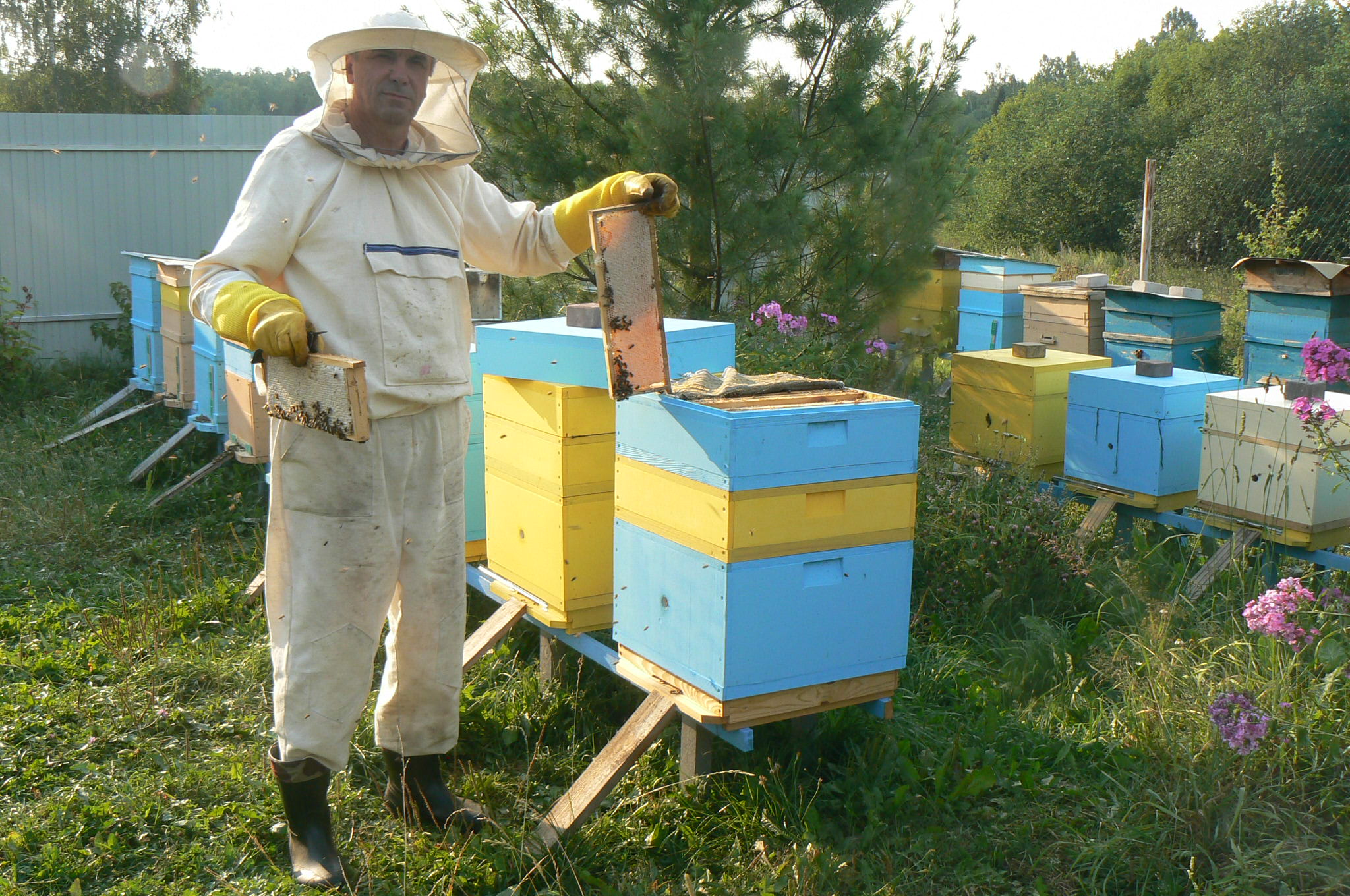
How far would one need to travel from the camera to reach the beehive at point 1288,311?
21.2 ft

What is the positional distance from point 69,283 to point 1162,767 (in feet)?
34.0

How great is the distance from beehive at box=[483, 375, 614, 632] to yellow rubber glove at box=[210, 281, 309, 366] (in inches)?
41.9

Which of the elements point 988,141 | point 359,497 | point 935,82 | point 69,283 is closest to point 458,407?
point 359,497

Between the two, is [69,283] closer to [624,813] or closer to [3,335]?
[3,335]

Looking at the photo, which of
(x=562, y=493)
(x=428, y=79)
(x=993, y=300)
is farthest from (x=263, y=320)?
(x=993, y=300)

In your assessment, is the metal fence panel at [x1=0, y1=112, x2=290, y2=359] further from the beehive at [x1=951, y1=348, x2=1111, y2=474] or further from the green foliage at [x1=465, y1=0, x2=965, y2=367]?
the beehive at [x1=951, y1=348, x2=1111, y2=474]

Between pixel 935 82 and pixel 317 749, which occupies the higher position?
pixel 935 82

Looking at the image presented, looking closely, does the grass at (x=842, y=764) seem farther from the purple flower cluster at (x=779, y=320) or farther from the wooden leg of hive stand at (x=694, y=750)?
the purple flower cluster at (x=779, y=320)

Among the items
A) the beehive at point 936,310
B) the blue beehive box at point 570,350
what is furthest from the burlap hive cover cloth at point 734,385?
the beehive at point 936,310

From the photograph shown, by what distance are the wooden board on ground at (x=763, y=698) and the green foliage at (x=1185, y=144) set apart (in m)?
14.1

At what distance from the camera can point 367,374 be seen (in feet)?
9.21

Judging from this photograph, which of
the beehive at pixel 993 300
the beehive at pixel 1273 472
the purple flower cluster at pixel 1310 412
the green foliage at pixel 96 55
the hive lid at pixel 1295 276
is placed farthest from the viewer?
the green foliage at pixel 96 55

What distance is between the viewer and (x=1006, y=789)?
3242 millimetres

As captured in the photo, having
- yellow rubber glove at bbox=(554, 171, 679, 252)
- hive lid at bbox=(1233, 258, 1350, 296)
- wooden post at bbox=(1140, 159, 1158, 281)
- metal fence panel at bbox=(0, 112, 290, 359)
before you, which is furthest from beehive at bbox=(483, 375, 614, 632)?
wooden post at bbox=(1140, 159, 1158, 281)
